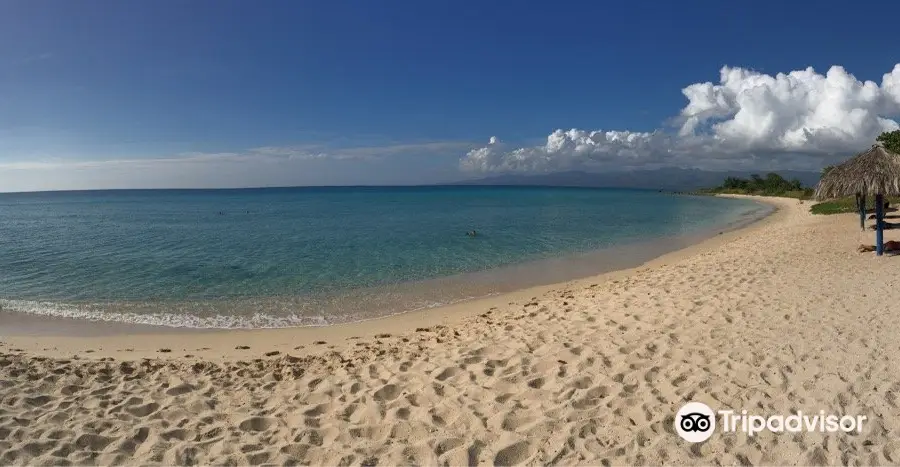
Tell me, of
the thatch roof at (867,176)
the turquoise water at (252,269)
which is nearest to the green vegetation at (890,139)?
the turquoise water at (252,269)

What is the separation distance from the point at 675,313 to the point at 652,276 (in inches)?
175

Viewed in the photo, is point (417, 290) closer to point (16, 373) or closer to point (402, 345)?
point (402, 345)

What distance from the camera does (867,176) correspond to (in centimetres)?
1304

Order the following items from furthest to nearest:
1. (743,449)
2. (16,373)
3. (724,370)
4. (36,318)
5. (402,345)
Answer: (36,318) → (402,345) → (16,373) → (724,370) → (743,449)

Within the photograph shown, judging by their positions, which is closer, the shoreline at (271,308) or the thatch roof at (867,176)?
the shoreline at (271,308)

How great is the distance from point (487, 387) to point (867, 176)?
13.8 metres

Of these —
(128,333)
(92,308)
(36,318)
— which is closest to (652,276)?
(128,333)

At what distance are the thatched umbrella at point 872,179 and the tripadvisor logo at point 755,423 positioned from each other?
11474mm

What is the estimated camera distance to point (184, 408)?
5484 mm

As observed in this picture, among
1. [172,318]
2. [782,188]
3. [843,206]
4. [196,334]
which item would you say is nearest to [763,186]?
[782,188]

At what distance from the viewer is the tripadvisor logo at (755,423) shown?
15.1ft

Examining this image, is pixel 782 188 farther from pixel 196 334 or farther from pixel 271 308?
pixel 196 334

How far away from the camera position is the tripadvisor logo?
15.1 ft

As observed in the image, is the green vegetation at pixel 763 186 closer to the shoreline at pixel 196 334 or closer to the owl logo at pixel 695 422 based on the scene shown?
the shoreline at pixel 196 334
